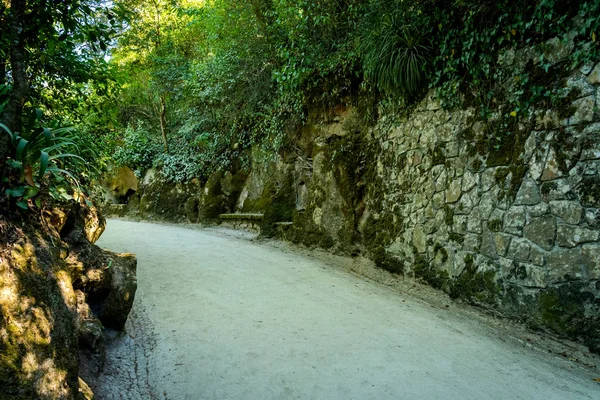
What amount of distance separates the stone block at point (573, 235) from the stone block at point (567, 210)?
6 centimetres

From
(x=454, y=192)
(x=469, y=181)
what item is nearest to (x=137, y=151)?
(x=454, y=192)

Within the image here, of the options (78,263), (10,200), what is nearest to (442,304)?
(78,263)

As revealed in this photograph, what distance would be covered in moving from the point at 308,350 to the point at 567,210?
8.68 feet

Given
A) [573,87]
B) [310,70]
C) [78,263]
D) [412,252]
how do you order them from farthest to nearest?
[310,70], [412,252], [573,87], [78,263]

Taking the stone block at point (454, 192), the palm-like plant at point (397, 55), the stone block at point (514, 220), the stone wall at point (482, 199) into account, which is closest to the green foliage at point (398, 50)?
the palm-like plant at point (397, 55)

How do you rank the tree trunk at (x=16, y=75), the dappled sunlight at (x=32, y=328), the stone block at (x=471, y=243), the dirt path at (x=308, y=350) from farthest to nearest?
the stone block at (x=471, y=243) < the dirt path at (x=308, y=350) < the tree trunk at (x=16, y=75) < the dappled sunlight at (x=32, y=328)

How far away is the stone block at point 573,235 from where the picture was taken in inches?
124

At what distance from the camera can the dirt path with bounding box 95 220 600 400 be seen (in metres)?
2.62

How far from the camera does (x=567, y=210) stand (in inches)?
131

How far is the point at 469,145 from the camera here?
14.4 feet

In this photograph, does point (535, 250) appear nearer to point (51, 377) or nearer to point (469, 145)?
point (469, 145)

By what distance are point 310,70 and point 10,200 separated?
5.97 metres

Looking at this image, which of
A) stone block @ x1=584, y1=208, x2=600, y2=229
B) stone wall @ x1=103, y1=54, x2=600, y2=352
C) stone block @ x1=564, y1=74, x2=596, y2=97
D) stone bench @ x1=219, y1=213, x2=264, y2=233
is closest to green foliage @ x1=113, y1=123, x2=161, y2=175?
stone bench @ x1=219, y1=213, x2=264, y2=233

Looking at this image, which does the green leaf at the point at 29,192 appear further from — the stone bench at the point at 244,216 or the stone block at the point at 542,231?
the stone bench at the point at 244,216
